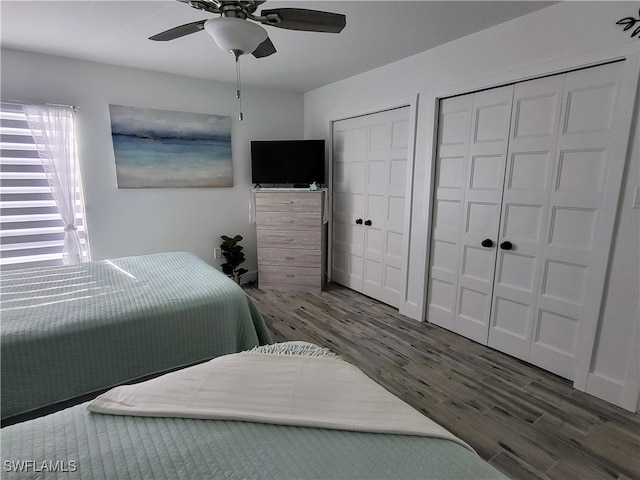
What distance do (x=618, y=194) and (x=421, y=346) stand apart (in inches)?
64.4

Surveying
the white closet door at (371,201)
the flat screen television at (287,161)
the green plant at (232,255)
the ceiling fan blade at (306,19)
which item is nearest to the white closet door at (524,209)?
the white closet door at (371,201)

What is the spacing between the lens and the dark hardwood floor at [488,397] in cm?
163

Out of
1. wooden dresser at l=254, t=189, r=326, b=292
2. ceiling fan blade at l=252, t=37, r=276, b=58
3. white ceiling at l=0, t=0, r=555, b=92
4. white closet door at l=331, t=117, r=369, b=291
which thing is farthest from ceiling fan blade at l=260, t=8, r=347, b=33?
wooden dresser at l=254, t=189, r=326, b=292

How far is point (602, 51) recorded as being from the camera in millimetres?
1902

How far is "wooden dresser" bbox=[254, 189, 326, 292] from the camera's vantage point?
381cm

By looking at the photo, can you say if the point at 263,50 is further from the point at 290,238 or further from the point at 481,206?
the point at 290,238

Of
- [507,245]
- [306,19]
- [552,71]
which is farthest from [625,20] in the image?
[306,19]

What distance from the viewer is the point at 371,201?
3619 mm

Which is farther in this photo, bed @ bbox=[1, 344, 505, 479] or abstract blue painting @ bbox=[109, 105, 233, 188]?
abstract blue painting @ bbox=[109, 105, 233, 188]

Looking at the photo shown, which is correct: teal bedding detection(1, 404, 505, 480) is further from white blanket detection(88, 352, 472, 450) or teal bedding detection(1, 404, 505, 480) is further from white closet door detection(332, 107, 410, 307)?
white closet door detection(332, 107, 410, 307)

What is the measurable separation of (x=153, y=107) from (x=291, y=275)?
7.66ft

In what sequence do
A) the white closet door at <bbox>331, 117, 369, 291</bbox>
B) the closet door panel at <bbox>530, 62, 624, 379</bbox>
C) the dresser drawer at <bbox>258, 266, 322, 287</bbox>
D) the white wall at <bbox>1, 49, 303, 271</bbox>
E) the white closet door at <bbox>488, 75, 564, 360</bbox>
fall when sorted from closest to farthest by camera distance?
1. the closet door panel at <bbox>530, 62, 624, 379</bbox>
2. the white closet door at <bbox>488, 75, 564, 360</bbox>
3. the white wall at <bbox>1, 49, 303, 271</bbox>
4. the white closet door at <bbox>331, 117, 369, 291</bbox>
5. the dresser drawer at <bbox>258, 266, 322, 287</bbox>

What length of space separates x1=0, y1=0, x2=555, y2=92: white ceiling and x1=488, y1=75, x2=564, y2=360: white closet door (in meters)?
0.60

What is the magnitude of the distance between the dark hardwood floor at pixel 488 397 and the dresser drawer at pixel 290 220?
1047mm
